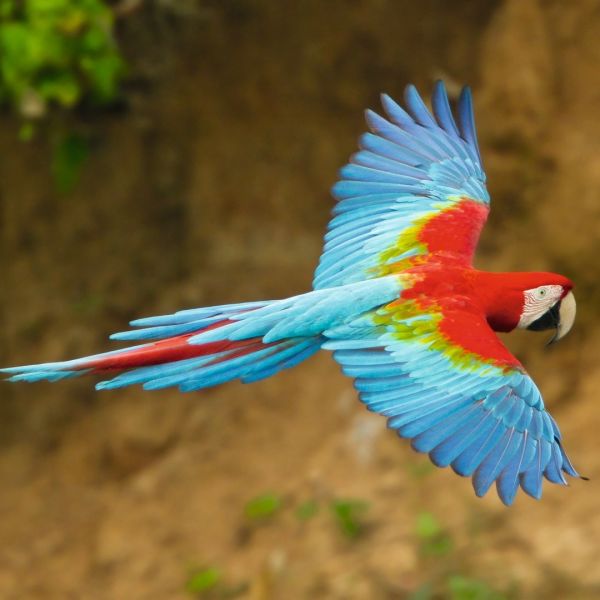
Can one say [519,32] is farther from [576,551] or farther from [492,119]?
[576,551]

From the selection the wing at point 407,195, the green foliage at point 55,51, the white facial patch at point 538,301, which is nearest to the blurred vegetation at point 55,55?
the green foliage at point 55,51

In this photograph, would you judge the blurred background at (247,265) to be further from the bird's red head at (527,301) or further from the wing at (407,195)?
the bird's red head at (527,301)

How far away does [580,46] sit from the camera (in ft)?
14.2

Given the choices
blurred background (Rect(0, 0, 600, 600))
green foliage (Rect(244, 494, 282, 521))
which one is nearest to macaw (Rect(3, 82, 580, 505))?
blurred background (Rect(0, 0, 600, 600))

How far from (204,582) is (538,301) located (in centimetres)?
202

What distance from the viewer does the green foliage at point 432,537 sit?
13.5 feet

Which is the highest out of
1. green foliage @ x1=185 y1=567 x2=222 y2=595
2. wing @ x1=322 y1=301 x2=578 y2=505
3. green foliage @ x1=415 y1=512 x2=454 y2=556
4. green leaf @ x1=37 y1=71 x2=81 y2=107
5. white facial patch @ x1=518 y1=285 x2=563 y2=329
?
white facial patch @ x1=518 y1=285 x2=563 y2=329

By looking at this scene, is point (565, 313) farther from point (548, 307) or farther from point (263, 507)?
point (263, 507)

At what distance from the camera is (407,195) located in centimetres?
325

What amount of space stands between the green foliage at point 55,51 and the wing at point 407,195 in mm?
1350

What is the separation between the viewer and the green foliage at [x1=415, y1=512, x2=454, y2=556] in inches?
162

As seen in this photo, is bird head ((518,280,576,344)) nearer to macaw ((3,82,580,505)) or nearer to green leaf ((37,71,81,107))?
macaw ((3,82,580,505))

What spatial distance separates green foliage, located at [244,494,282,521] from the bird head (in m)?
1.83

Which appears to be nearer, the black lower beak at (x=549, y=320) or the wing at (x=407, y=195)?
the black lower beak at (x=549, y=320)
